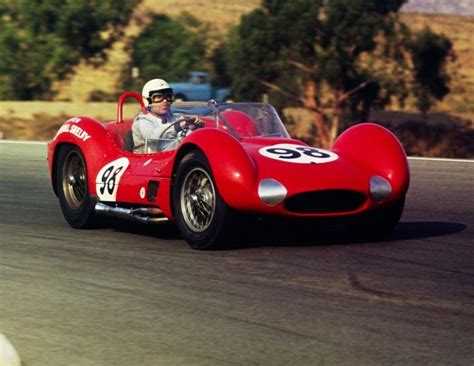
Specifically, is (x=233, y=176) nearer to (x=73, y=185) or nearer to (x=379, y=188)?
(x=379, y=188)

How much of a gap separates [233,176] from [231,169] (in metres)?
0.06

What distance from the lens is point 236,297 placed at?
22.8 ft

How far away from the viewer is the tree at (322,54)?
28.5 metres

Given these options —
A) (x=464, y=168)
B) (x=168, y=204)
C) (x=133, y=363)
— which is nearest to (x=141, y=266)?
(x=168, y=204)

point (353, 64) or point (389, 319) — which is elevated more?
point (389, 319)

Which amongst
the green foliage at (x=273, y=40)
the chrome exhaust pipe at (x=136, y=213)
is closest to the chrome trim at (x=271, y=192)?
the chrome exhaust pipe at (x=136, y=213)

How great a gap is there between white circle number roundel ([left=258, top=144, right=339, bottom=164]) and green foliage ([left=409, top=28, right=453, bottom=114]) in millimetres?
21544

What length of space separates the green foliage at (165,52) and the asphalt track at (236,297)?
105 feet

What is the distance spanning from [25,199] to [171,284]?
19.8 ft

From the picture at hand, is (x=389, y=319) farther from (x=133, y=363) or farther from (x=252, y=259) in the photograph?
(x=252, y=259)

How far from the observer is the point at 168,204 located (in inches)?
369

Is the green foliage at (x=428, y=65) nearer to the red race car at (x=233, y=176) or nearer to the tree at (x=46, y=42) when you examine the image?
the tree at (x=46, y=42)

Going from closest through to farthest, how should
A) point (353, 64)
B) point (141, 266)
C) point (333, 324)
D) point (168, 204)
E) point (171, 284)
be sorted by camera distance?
point (333, 324)
point (171, 284)
point (141, 266)
point (168, 204)
point (353, 64)

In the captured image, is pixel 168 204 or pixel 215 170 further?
pixel 168 204
